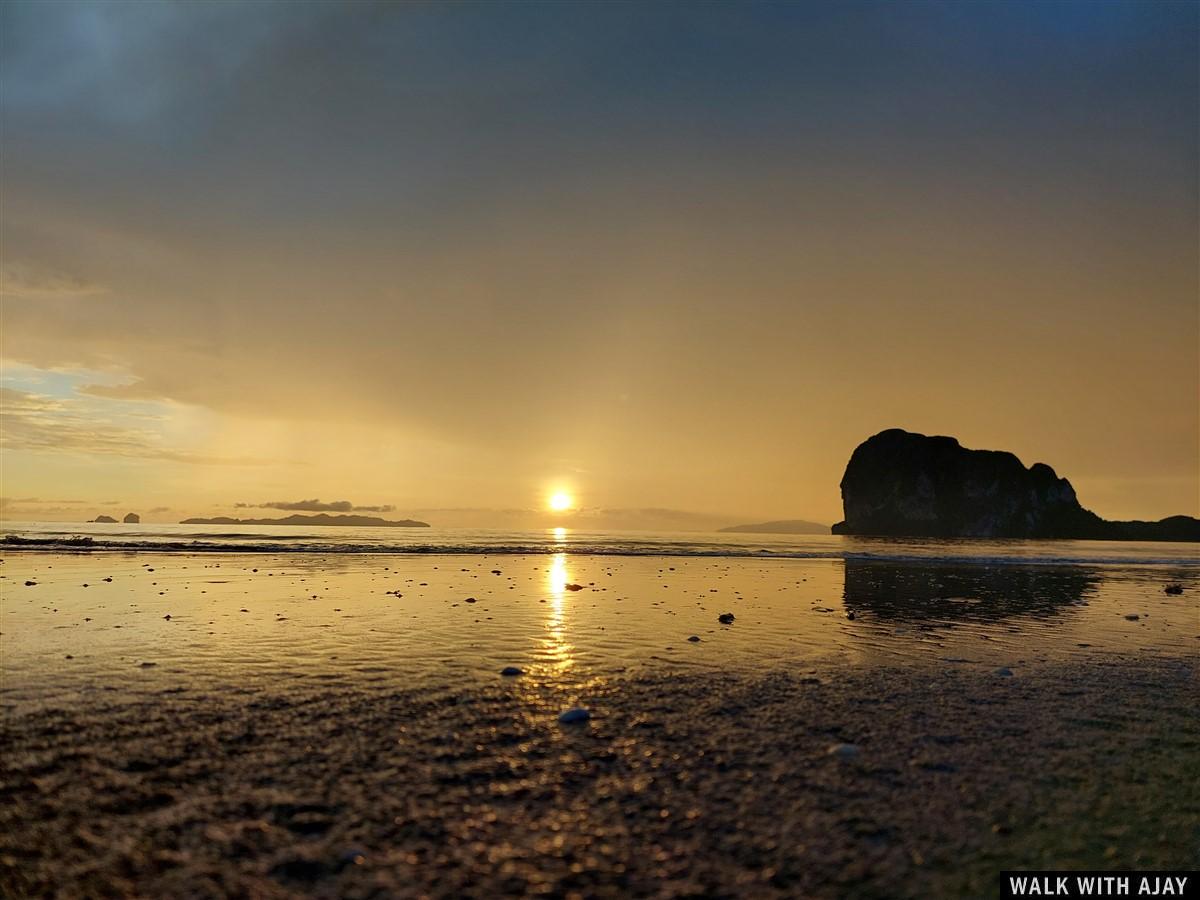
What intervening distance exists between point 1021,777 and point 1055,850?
5.69ft

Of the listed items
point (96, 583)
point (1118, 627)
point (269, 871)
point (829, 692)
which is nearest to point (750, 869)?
point (269, 871)

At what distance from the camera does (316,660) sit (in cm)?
1246

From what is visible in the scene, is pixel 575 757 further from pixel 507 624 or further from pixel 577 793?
pixel 507 624

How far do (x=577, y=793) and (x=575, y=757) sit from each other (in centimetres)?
103

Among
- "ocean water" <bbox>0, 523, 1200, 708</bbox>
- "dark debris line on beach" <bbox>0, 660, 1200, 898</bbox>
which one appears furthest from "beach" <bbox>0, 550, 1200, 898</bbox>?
"ocean water" <bbox>0, 523, 1200, 708</bbox>

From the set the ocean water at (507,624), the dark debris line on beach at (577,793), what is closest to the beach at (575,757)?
the dark debris line on beach at (577,793)

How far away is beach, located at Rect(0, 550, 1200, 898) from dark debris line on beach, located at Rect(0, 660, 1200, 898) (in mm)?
36

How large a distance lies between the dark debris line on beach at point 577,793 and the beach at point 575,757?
1.4 inches

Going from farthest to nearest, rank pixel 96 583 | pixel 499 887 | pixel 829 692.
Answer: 1. pixel 96 583
2. pixel 829 692
3. pixel 499 887

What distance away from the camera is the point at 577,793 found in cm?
656

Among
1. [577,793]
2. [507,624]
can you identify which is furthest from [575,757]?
[507,624]

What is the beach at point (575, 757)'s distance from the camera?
520 cm

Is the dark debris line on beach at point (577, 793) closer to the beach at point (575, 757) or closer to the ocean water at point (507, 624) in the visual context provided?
the beach at point (575, 757)

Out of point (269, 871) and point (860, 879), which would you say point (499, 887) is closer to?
point (269, 871)
